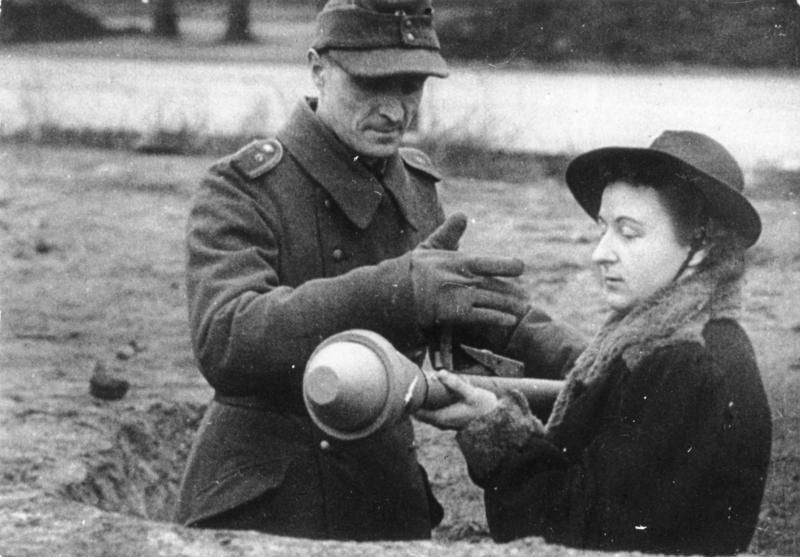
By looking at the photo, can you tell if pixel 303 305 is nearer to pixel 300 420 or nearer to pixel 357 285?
pixel 357 285

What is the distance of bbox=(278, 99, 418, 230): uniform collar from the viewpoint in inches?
138

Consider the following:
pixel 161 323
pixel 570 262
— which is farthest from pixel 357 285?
pixel 570 262

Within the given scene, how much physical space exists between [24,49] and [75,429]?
12.7 feet

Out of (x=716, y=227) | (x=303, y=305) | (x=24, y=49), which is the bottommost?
(x=24, y=49)

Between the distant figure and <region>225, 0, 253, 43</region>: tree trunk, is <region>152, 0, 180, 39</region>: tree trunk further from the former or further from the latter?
the distant figure

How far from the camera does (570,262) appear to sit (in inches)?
261

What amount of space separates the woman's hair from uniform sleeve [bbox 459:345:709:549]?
257mm

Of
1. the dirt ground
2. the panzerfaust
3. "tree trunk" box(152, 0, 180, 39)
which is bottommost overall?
the dirt ground

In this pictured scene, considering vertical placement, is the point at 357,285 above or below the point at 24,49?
above

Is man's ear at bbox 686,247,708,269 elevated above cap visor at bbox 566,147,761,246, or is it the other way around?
cap visor at bbox 566,147,761,246

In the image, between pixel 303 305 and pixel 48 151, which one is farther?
pixel 48 151

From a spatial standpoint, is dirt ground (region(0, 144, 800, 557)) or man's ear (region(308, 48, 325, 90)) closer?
dirt ground (region(0, 144, 800, 557))

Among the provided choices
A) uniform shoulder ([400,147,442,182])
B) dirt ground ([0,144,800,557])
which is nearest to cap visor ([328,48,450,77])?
uniform shoulder ([400,147,442,182])

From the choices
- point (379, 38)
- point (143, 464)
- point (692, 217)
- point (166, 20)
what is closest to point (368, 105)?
point (379, 38)
